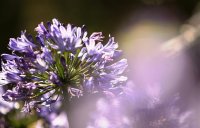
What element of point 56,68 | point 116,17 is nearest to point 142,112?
point 56,68

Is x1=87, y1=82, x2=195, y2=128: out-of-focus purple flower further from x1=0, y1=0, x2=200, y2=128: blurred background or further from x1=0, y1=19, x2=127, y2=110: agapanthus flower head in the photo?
x1=0, y1=0, x2=200, y2=128: blurred background

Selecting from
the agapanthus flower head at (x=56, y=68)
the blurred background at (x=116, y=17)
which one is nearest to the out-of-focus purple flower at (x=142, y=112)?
the agapanthus flower head at (x=56, y=68)

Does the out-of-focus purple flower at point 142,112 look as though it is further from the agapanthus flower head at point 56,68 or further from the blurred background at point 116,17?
the blurred background at point 116,17

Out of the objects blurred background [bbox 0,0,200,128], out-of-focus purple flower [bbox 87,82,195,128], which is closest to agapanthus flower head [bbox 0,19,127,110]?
out-of-focus purple flower [bbox 87,82,195,128]

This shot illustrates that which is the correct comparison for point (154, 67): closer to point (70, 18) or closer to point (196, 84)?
point (196, 84)

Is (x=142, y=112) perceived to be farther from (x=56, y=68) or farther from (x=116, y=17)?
(x=116, y=17)

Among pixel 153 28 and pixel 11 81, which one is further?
pixel 153 28

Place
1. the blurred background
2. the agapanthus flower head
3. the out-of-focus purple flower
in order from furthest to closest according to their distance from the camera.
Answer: the blurred background < the out-of-focus purple flower < the agapanthus flower head

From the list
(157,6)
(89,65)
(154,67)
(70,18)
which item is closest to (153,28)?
(157,6)
